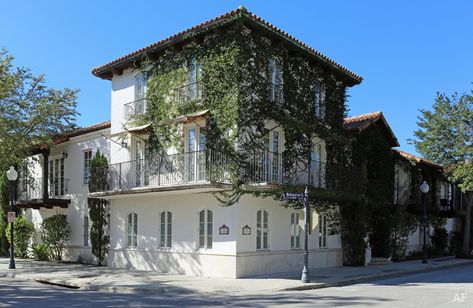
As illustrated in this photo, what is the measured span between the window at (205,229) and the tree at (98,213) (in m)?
5.83

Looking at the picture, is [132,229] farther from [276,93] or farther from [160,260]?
[276,93]

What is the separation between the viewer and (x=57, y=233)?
78.7 ft

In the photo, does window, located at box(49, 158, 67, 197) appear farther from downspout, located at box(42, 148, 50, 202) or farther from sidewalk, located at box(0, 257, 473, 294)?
sidewalk, located at box(0, 257, 473, 294)

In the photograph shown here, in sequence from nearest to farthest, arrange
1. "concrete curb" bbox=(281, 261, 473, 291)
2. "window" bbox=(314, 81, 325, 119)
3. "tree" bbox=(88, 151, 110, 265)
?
"concrete curb" bbox=(281, 261, 473, 291) → "window" bbox=(314, 81, 325, 119) → "tree" bbox=(88, 151, 110, 265)

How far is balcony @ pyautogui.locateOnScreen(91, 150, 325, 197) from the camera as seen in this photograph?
17188mm

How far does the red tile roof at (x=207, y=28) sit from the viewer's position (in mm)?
17122

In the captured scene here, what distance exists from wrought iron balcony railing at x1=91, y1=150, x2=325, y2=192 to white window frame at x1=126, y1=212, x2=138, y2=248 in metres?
1.34

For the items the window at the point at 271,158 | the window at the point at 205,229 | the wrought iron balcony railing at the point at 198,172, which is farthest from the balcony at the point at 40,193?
the window at the point at 271,158

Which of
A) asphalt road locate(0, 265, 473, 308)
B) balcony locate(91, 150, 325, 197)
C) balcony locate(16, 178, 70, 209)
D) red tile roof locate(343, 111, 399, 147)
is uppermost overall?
red tile roof locate(343, 111, 399, 147)

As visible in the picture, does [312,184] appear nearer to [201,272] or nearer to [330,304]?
[201,272]

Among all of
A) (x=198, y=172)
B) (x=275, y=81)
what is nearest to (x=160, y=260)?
(x=198, y=172)

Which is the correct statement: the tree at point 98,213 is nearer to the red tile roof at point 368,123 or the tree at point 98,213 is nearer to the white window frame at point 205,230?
the white window frame at point 205,230

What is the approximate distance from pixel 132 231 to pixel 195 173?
519 centimetres

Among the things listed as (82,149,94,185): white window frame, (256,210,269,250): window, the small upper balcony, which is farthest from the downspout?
the small upper balcony
